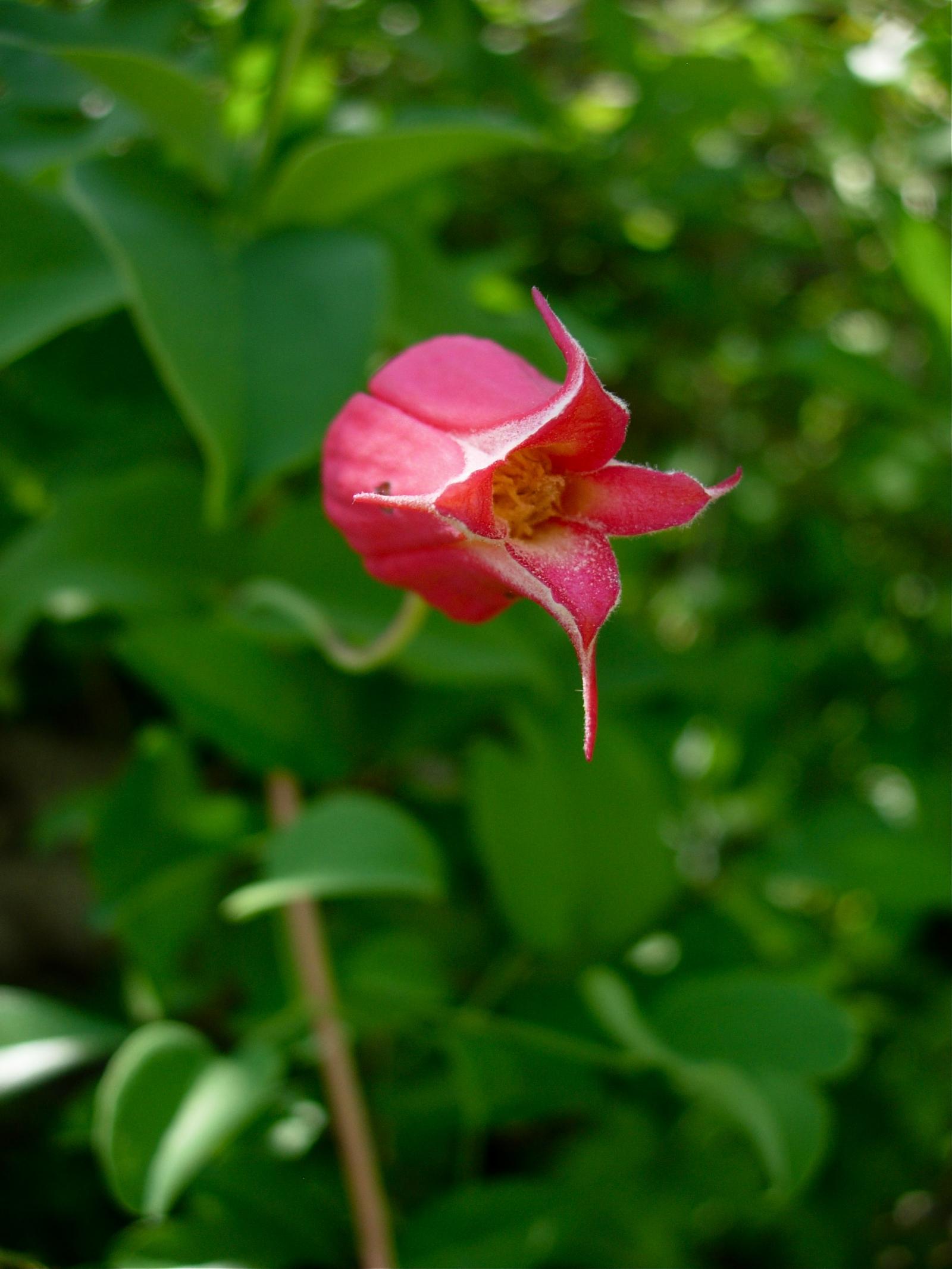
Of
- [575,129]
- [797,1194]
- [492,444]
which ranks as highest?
[492,444]

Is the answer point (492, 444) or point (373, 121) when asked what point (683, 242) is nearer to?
point (373, 121)

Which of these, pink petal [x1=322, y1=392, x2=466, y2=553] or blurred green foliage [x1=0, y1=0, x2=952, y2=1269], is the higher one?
pink petal [x1=322, y1=392, x2=466, y2=553]

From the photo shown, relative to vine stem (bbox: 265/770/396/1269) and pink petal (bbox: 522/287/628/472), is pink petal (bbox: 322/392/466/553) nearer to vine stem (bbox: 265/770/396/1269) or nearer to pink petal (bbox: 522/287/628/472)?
pink petal (bbox: 522/287/628/472)

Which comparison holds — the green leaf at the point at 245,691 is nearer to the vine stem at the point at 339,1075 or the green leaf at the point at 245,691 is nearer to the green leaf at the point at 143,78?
the vine stem at the point at 339,1075

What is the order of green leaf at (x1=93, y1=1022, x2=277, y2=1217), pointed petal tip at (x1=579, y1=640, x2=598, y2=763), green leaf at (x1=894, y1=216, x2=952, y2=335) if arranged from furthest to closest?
green leaf at (x1=894, y1=216, x2=952, y2=335) → green leaf at (x1=93, y1=1022, x2=277, y2=1217) → pointed petal tip at (x1=579, y1=640, x2=598, y2=763)

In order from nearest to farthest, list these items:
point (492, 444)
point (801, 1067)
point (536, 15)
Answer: point (492, 444), point (801, 1067), point (536, 15)

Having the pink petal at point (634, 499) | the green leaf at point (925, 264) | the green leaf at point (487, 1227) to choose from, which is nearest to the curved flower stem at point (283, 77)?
the pink petal at point (634, 499)

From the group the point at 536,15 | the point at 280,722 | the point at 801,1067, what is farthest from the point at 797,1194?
the point at 536,15

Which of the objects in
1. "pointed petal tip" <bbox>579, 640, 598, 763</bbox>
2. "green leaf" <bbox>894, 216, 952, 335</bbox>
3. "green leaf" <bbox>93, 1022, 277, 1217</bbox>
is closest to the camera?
"pointed petal tip" <bbox>579, 640, 598, 763</bbox>

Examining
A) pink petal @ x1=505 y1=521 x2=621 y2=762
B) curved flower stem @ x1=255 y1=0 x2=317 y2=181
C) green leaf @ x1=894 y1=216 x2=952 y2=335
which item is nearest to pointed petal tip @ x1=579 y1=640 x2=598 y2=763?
pink petal @ x1=505 y1=521 x2=621 y2=762
